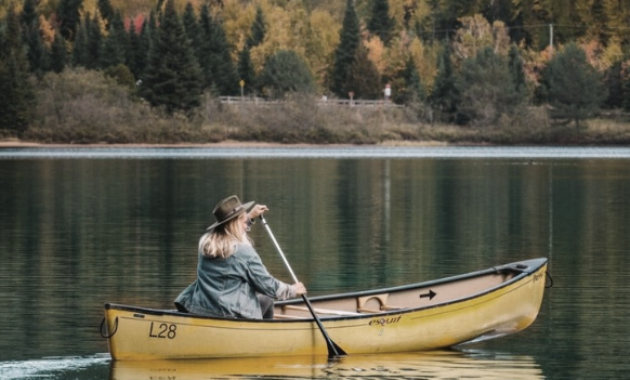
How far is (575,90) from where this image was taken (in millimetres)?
136250

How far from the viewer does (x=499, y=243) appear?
121 feet

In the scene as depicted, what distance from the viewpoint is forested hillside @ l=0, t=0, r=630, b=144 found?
425ft

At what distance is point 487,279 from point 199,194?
115ft

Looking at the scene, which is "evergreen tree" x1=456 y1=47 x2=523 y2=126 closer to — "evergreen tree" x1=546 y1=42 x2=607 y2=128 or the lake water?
"evergreen tree" x1=546 y1=42 x2=607 y2=128

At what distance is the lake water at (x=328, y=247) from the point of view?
2017 cm

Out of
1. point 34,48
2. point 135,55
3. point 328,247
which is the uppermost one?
point 34,48

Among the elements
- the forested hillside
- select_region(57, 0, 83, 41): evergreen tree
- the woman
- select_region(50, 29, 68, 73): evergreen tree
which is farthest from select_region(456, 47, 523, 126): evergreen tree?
the woman

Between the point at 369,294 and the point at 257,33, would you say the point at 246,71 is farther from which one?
the point at 369,294

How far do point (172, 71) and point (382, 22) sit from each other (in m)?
51.8

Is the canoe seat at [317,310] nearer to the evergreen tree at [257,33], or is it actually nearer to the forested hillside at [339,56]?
the forested hillside at [339,56]

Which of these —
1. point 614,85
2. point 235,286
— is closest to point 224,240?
point 235,286

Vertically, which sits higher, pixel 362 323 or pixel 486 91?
pixel 486 91

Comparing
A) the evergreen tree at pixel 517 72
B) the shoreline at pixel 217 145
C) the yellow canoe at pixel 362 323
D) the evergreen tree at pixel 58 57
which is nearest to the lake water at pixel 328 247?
the yellow canoe at pixel 362 323

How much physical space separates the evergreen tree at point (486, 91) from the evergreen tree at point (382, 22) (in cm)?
3623
